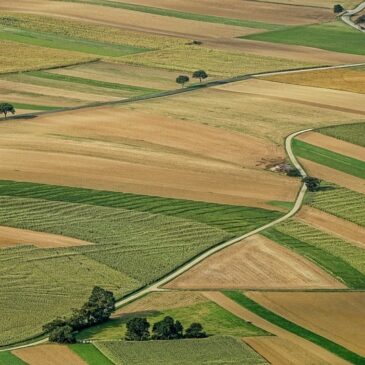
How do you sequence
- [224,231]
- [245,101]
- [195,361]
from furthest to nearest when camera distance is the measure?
[245,101] < [224,231] < [195,361]

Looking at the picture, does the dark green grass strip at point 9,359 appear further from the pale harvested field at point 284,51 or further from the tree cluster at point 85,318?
the pale harvested field at point 284,51

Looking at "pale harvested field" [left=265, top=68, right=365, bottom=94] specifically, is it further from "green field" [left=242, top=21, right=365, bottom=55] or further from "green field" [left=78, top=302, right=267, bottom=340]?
"green field" [left=78, top=302, right=267, bottom=340]

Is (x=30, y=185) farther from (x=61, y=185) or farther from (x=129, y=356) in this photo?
(x=129, y=356)

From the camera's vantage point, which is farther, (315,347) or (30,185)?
(30,185)

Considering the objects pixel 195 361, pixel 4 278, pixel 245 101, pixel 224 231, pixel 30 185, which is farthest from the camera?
pixel 245 101

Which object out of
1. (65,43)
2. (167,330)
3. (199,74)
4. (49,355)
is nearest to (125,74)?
(199,74)

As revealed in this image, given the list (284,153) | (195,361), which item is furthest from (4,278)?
(284,153)

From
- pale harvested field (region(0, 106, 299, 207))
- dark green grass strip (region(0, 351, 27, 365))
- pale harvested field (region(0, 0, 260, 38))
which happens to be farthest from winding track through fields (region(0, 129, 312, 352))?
pale harvested field (region(0, 0, 260, 38))

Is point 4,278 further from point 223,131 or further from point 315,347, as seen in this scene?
point 223,131
